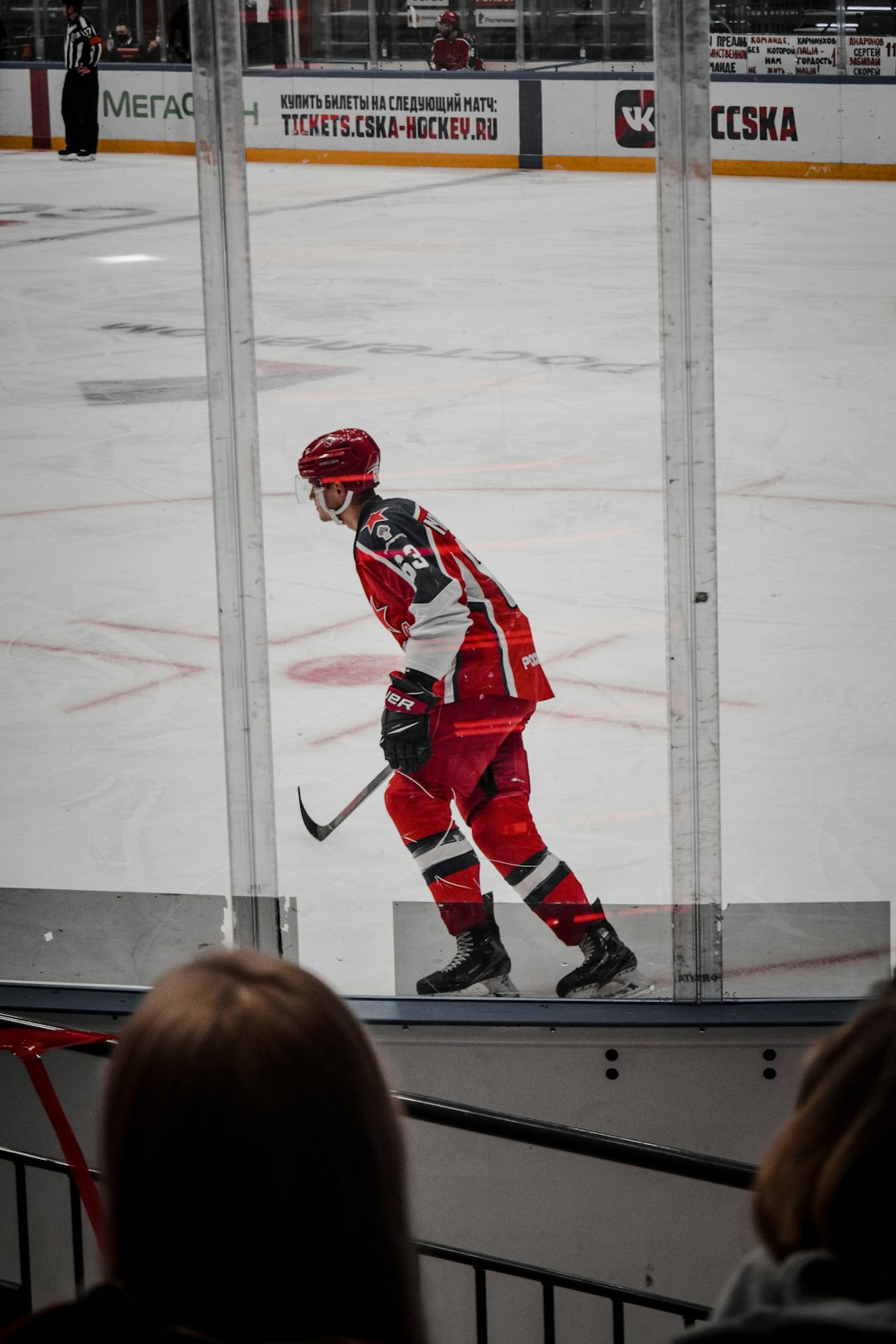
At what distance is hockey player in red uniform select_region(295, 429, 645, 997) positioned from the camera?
241 centimetres

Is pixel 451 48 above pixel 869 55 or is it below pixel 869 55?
below

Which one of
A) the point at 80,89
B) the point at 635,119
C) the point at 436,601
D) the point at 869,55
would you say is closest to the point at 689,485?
the point at 436,601

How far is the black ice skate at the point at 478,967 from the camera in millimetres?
2475

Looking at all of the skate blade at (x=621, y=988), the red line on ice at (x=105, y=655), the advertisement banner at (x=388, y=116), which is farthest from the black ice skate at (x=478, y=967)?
the advertisement banner at (x=388, y=116)

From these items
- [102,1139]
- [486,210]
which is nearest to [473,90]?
[486,210]

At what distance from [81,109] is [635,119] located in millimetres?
3997

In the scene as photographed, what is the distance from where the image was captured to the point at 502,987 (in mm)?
2477

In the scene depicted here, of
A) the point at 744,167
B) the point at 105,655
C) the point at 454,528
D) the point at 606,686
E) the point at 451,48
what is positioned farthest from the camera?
the point at 451,48

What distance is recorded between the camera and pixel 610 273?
405 centimetres

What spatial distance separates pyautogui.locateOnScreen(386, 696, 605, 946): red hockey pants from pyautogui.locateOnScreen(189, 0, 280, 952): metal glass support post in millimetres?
218

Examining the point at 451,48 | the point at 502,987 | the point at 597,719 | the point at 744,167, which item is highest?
the point at 451,48

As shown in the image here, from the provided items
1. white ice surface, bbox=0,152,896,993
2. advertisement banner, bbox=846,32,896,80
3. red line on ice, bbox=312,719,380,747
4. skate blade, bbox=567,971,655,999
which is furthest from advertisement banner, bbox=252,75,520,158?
advertisement banner, bbox=846,32,896,80

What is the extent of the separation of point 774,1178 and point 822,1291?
55 mm

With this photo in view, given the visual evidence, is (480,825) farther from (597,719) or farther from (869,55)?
(869,55)
